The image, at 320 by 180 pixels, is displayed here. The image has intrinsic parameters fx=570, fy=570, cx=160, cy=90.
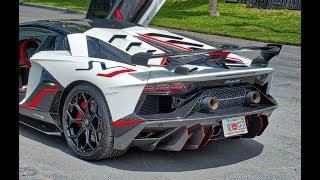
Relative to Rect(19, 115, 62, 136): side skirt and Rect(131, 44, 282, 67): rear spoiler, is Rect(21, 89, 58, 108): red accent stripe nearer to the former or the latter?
Rect(19, 115, 62, 136): side skirt

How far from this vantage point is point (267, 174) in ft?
16.4

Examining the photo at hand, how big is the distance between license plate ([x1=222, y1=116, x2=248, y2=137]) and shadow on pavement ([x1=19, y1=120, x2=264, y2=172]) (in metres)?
0.34

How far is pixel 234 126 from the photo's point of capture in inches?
202

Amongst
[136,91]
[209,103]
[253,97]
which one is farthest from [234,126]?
[136,91]

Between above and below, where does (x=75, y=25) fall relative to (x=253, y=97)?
above

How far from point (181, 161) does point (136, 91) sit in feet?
3.04

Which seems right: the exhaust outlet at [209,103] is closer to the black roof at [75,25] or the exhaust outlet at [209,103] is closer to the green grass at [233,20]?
the black roof at [75,25]

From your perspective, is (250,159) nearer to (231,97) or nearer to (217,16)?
(231,97)

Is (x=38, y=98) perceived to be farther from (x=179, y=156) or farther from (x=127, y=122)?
(x=179, y=156)

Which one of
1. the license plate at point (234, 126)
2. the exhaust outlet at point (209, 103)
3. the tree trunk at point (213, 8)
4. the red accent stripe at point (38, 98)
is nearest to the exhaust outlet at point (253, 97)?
the license plate at point (234, 126)

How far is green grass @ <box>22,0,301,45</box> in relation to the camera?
57.1 ft

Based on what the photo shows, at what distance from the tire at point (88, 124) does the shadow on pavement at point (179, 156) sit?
0.14m

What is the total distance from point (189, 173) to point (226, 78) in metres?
0.90

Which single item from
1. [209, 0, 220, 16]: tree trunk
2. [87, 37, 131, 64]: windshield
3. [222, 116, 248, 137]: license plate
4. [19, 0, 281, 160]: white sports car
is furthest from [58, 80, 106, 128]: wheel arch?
[209, 0, 220, 16]: tree trunk
